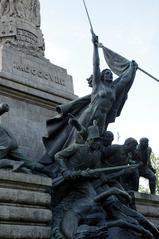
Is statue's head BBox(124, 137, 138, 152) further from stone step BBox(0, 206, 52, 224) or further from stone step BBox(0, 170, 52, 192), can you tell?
stone step BBox(0, 206, 52, 224)

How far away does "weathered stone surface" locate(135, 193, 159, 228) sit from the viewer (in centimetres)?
956

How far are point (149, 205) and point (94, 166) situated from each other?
175 cm

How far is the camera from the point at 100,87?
10336 mm

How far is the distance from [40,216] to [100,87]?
382 centimetres

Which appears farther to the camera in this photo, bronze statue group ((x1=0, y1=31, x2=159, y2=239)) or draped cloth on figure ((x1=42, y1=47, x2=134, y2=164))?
draped cloth on figure ((x1=42, y1=47, x2=134, y2=164))

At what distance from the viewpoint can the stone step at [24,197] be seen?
741 cm

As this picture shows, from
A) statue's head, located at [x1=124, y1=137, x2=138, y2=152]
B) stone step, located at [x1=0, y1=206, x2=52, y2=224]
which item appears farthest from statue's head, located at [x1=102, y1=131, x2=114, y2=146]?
stone step, located at [x1=0, y1=206, x2=52, y2=224]

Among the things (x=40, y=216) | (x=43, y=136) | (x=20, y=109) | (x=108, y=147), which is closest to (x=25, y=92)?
(x=20, y=109)

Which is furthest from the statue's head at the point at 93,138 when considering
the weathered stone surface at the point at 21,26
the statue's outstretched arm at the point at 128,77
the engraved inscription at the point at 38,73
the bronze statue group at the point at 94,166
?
the weathered stone surface at the point at 21,26

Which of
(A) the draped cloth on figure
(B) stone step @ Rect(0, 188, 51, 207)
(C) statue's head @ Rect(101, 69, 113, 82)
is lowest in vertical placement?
(B) stone step @ Rect(0, 188, 51, 207)

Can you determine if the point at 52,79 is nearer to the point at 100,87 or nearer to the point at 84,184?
the point at 100,87

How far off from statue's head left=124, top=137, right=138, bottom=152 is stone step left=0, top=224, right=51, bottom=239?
2976 millimetres

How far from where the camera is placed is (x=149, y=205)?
9.84m

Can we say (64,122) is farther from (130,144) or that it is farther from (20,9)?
(20,9)
